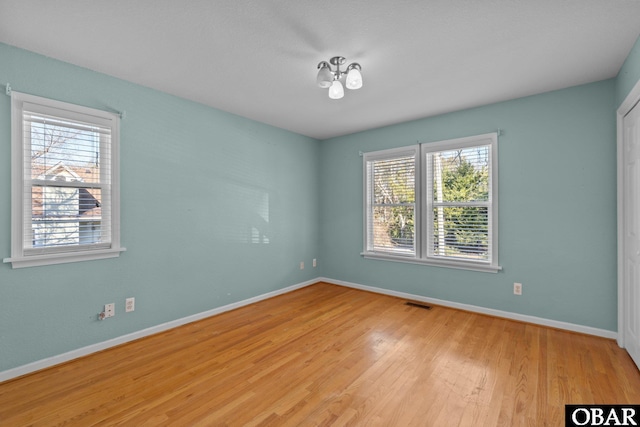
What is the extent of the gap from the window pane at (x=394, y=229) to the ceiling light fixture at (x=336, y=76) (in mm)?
2230

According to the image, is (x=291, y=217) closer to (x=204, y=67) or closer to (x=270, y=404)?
(x=204, y=67)

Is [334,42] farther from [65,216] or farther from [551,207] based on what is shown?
[551,207]

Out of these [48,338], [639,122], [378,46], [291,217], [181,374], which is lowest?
[181,374]

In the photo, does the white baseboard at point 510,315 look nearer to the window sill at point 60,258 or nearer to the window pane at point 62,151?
the window sill at point 60,258

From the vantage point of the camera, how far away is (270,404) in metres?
1.85

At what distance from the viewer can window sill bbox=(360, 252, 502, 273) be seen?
3389 mm

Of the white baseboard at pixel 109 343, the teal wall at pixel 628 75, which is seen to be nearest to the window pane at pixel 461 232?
the teal wall at pixel 628 75

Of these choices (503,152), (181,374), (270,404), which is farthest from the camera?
(503,152)

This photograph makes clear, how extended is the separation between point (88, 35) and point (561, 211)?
4.45m

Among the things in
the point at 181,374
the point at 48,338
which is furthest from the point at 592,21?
the point at 48,338

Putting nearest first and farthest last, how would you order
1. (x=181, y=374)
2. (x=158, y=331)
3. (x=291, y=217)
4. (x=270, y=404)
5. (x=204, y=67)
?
(x=270, y=404)
(x=181, y=374)
(x=204, y=67)
(x=158, y=331)
(x=291, y=217)

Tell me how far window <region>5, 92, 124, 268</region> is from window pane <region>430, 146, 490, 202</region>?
365cm

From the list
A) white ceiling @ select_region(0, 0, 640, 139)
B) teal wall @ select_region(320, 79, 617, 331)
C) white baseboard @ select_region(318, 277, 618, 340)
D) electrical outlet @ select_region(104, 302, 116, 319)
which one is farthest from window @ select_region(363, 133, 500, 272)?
electrical outlet @ select_region(104, 302, 116, 319)

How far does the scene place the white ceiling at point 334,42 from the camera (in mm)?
1795
